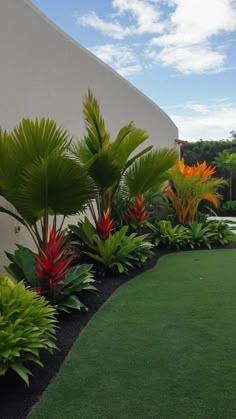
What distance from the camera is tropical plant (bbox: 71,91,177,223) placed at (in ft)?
18.6

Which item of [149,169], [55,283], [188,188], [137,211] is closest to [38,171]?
[55,283]

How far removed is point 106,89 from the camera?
27.5ft

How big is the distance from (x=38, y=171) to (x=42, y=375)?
5.77 feet

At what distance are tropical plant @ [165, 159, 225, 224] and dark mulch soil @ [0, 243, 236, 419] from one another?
515 cm

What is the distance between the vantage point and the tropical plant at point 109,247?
5.76 metres

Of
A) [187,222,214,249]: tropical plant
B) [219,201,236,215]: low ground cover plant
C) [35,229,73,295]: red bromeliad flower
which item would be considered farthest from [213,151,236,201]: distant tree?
[35,229,73,295]: red bromeliad flower

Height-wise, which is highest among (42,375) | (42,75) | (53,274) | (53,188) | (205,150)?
(42,75)

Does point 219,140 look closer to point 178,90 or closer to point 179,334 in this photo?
point 178,90

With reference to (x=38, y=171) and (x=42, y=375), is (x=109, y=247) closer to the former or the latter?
(x=38, y=171)

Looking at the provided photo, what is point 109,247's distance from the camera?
5715 millimetres

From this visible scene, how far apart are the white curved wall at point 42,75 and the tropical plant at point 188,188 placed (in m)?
1.84

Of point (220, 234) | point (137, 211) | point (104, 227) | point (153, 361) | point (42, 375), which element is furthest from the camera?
point (220, 234)

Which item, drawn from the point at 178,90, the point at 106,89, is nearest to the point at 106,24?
the point at 106,89

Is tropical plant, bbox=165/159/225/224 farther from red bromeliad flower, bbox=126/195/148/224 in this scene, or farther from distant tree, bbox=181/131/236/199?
distant tree, bbox=181/131/236/199
